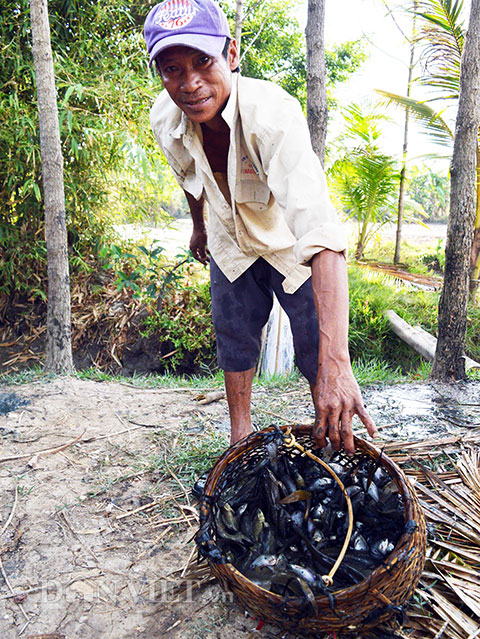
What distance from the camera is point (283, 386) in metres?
3.70

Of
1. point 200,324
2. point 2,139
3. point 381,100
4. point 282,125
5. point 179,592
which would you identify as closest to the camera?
point 282,125

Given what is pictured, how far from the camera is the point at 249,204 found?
1.97m

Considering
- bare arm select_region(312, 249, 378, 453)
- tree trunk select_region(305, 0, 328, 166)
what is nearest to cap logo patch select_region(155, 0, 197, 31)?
bare arm select_region(312, 249, 378, 453)

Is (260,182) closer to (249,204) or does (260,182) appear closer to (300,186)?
(249,204)

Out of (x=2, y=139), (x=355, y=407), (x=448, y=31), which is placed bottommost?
(x=355, y=407)

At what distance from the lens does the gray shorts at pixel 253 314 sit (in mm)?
2100

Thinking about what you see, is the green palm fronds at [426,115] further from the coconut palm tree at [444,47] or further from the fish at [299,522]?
the fish at [299,522]

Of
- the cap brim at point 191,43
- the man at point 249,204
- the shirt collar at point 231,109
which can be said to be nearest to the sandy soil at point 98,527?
the man at point 249,204

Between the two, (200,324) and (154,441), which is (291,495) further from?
(200,324)

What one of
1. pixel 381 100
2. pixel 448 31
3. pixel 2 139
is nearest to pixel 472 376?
pixel 2 139

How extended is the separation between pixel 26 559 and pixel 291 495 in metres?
1.07

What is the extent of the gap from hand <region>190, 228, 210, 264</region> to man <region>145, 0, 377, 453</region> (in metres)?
0.15

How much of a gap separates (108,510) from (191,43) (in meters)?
1.84

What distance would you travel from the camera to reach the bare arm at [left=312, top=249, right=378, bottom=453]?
140 cm
